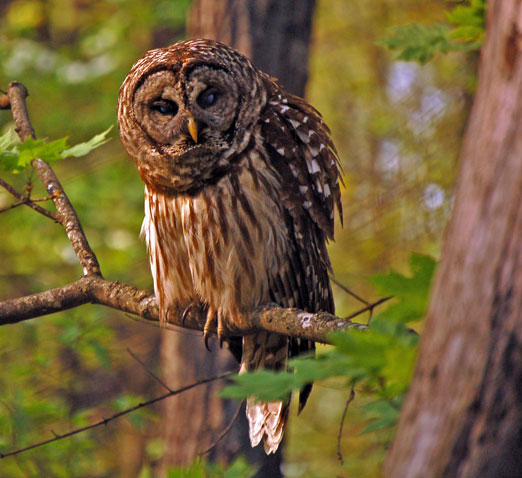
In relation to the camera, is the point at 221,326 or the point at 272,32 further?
the point at 272,32

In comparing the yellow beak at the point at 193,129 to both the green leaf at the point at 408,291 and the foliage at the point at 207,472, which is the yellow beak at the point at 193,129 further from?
the green leaf at the point at 408,291

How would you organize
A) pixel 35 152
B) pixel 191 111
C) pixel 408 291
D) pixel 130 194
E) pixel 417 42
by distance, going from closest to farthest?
pixel 408 291 < pixel 35 152 < pixel 417 42 < pixel 191 111 < pixel 130 194

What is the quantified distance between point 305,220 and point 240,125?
628 millimetres

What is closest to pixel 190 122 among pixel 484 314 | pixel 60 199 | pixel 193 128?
Answer: pixel 193 128

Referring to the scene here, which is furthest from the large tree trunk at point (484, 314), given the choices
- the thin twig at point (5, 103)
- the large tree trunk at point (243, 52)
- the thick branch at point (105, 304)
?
the large tree trunk at point (243, 52)

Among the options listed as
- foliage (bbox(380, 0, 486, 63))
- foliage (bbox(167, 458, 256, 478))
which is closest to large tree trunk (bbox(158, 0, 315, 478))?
foliage (bbox(167, 458, 256, 478))

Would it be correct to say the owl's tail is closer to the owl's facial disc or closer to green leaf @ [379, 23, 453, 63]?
the owl's facial disc

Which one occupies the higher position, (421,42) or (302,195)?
(421,42)

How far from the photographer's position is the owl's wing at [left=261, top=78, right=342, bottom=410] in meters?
3.71

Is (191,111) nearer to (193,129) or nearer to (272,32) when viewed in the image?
(193,129)

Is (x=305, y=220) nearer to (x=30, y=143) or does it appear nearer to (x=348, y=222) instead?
(x=30, y=143)

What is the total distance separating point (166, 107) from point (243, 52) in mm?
1620

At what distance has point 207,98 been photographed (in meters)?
3.74

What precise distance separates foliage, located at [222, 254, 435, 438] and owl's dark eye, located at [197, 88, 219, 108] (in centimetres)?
228
